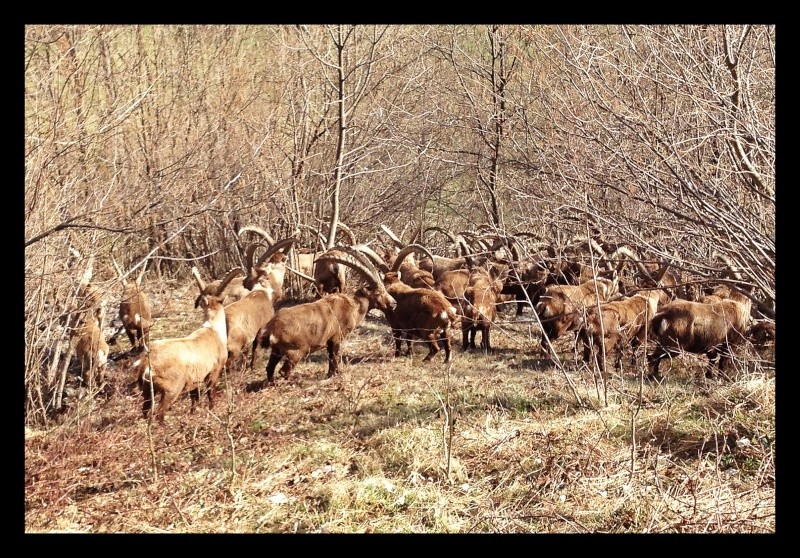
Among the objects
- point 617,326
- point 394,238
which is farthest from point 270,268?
point 617,326

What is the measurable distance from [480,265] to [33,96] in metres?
8.52

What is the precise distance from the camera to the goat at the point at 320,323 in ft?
33.7

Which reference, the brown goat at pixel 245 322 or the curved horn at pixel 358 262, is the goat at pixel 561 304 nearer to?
the curved horn at pixel 358 262

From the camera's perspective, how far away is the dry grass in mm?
6418

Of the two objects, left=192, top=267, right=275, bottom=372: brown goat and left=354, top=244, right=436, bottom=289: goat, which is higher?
left=354, top=244, right=436, bottom=289: goat

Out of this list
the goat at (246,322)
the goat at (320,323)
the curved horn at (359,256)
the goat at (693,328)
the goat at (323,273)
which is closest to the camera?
the goat at (320,323)

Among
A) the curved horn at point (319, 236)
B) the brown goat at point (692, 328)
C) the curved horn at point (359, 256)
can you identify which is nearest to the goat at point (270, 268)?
the curved horn at point (319, 236)

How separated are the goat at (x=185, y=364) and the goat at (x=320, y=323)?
0.82 m

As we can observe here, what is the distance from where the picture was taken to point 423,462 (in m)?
7.43

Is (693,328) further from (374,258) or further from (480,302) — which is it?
(374,258)

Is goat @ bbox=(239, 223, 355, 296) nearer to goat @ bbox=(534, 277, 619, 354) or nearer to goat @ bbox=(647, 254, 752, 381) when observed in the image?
goat @ bbox=(534, 277, 619, 354)

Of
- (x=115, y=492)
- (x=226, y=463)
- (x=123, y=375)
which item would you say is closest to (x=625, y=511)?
(x=226, y=463)

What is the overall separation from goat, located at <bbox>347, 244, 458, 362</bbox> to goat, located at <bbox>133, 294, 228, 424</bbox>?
2.66 metres

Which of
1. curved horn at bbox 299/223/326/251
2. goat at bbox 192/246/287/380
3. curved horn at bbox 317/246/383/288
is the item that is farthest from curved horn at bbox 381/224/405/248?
goat at bbox 192/246/287/380
